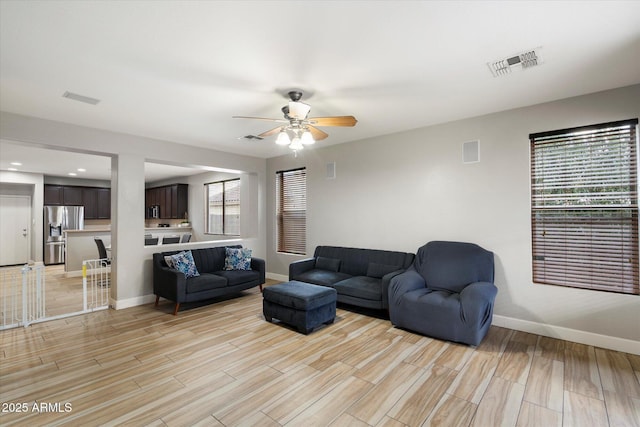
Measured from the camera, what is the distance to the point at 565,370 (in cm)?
268

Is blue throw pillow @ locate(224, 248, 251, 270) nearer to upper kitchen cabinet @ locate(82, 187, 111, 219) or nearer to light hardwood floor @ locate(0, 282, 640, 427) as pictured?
light hardwood floor @ locate(0, 282, 640, 427)

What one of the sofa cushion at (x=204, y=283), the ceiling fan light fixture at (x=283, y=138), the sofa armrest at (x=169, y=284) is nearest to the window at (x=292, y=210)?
the sofa cushion at (x=204, y=283)

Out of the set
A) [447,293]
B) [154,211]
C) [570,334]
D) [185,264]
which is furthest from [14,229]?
[570,334]

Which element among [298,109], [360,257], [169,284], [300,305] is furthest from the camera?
[360,257]

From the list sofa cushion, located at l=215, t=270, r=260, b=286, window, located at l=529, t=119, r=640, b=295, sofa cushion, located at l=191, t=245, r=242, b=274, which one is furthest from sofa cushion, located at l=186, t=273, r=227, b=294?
window, located at l=529, t=119, r=640, b=295

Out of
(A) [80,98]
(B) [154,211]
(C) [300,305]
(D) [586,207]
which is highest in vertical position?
(A) [80,98]

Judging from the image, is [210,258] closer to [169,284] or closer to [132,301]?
[169,284]

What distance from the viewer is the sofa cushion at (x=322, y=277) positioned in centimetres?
447

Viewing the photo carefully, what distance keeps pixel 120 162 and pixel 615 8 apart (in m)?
5.59

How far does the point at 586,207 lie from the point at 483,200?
3.29 ft

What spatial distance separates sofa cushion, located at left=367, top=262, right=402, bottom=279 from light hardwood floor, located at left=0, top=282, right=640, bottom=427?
979mm

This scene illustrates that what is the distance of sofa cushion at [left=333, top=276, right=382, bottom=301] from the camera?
3969mm

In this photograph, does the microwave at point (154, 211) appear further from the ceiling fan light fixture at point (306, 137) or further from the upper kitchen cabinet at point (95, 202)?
the ceiling fan light fixture at point (306, 137)

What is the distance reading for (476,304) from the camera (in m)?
3.05
